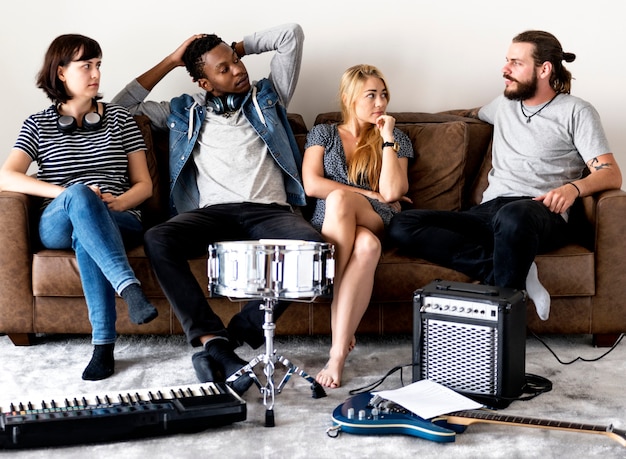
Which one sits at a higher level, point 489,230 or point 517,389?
point 489,230

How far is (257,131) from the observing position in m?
3.40

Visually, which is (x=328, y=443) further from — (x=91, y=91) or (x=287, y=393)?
(x=91, y=91)

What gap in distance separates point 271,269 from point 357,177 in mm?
1073

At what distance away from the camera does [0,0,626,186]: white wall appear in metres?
3.87

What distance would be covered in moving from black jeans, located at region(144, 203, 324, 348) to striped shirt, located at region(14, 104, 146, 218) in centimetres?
35

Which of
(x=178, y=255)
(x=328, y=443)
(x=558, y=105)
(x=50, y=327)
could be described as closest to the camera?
(x=328, y=443)

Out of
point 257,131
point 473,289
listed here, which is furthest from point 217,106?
point 473,289

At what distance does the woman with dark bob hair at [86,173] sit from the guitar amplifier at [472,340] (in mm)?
1020

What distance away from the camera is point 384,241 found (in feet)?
10.5

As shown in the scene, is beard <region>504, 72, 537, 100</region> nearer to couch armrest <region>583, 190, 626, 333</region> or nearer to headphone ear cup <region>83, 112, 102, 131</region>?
couch armrest <region>583, 190, 626, 333</region>

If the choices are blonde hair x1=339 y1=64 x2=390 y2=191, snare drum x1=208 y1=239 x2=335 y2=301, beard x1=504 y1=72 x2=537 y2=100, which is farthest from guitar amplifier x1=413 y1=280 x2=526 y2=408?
beard x1=504 y1=72 x2=537 y2=100

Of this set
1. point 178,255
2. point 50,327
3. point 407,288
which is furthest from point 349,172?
point 50,327

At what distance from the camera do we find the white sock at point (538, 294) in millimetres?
2877

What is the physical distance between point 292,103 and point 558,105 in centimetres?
130
